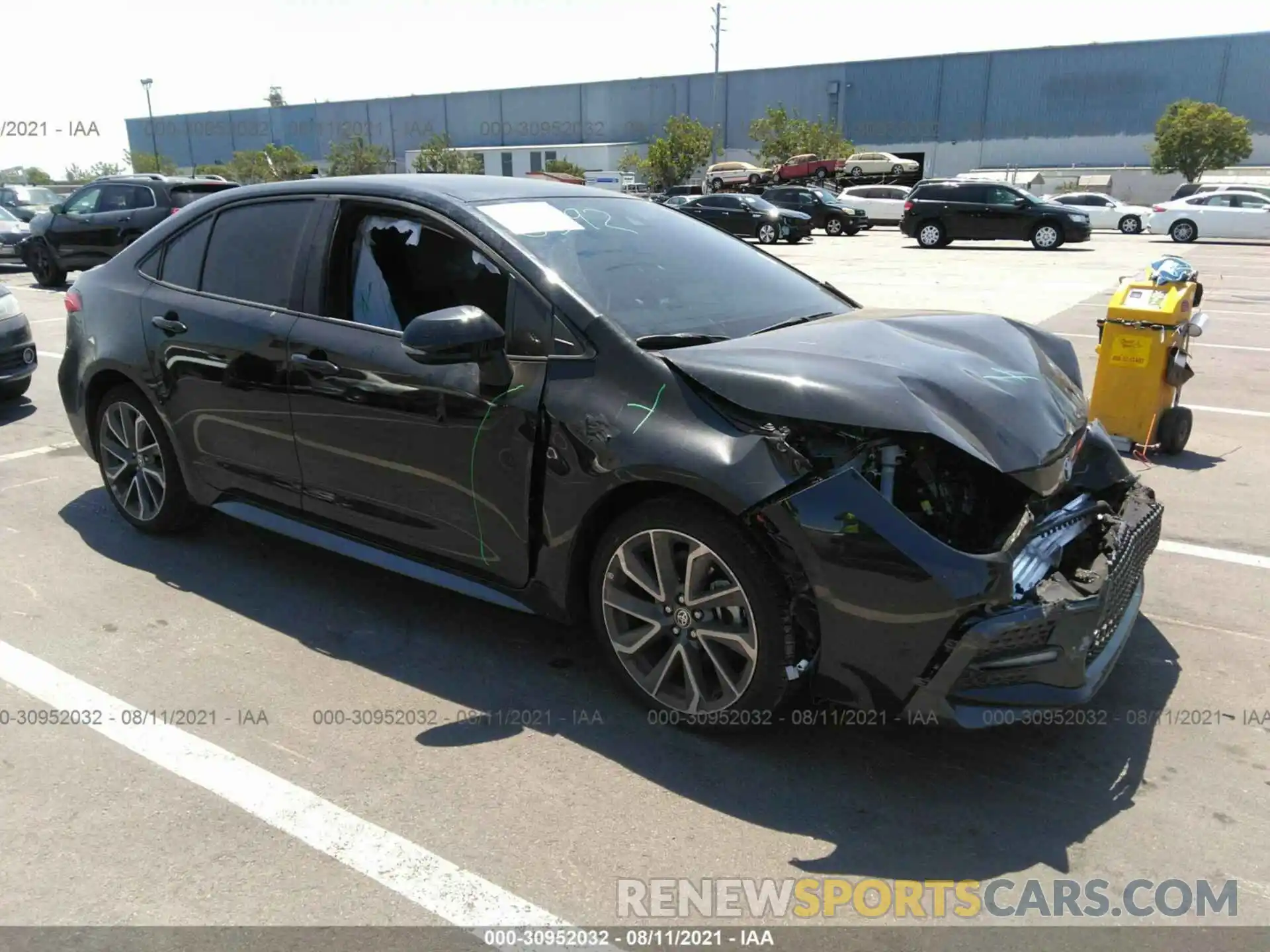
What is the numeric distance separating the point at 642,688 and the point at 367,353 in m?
1.60

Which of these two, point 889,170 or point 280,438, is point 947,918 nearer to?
point 280,438

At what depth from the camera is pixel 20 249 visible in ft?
54.4

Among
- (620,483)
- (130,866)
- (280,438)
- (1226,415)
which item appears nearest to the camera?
(130,866)

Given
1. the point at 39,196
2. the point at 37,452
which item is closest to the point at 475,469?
the point at 37,452

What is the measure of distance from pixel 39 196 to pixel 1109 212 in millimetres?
34809

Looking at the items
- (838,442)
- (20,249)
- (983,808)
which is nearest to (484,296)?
(838,442)

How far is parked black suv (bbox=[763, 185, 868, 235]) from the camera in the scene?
3275 centimetres

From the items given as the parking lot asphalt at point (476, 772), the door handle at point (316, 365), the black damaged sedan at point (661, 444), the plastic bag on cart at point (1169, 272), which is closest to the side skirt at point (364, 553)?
the black damaged sedan at point (661, 444)

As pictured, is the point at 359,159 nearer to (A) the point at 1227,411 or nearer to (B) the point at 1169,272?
(A) the point at 1227,411

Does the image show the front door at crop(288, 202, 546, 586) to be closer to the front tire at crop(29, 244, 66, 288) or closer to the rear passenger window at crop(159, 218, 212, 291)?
the rear passenger window at crop(159, 218, 212, 291)

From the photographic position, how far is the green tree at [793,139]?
61.5 m

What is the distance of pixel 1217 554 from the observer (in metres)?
4.73

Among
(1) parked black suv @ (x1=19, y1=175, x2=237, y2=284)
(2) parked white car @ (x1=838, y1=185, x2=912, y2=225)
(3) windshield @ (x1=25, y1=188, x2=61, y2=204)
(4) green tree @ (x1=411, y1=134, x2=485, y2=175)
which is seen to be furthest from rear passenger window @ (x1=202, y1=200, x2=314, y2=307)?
(4) green tree @ (x1=411, y1=134, x2=485, y2=175)

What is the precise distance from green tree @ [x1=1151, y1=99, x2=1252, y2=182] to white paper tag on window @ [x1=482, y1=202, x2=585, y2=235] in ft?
192
